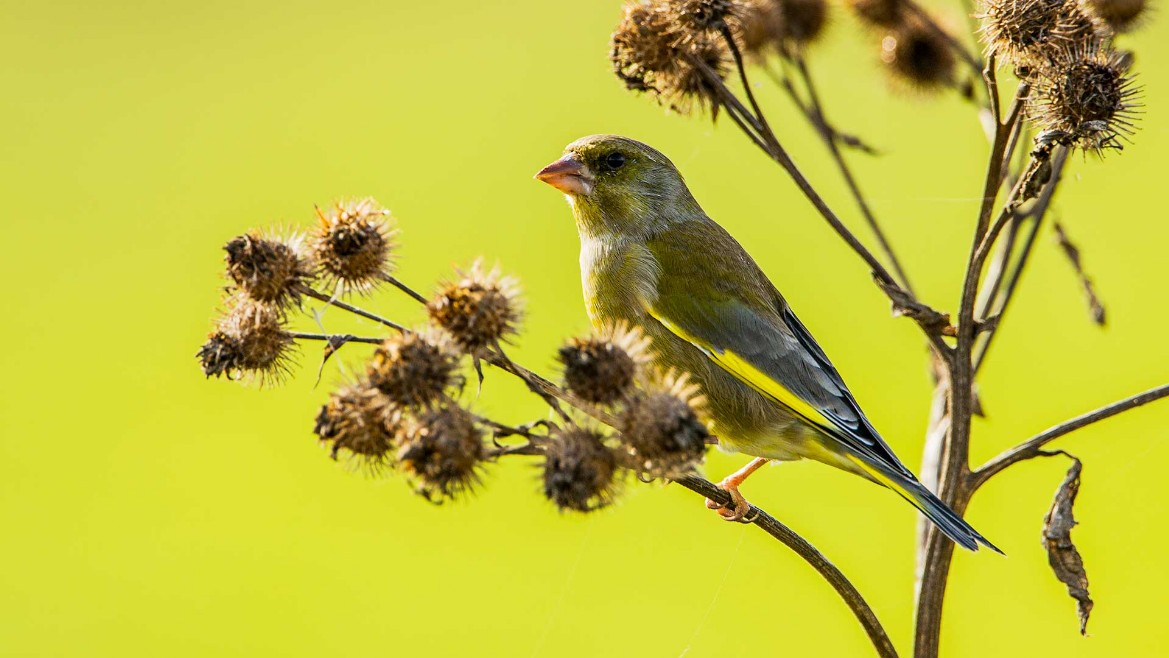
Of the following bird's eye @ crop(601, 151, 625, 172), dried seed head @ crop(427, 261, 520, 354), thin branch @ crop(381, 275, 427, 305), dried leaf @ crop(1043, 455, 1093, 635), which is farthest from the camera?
bird's eye @ crop(601, 151, 625, 172)

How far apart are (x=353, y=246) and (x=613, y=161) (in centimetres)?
120

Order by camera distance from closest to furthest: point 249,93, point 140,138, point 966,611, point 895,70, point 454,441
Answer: point 454,441 < point 895,70 < point 966,611 < point 140,138 < point 249,93

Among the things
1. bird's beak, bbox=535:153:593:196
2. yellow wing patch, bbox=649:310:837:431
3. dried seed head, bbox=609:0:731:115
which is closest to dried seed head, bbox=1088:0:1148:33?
dried seed head, bbox=609:0:731:115

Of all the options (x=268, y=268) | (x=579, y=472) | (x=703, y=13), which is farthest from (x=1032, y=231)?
(x=268, y=268)

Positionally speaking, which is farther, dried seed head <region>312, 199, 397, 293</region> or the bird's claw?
the bird's claw

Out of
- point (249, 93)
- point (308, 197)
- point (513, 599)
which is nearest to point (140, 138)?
point (249, 93)

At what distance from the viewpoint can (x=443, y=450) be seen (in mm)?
1615

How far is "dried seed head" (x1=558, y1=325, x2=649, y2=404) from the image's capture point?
1.68 m

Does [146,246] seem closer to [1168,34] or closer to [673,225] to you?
[673,225]

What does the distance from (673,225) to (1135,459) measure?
219 centimetres

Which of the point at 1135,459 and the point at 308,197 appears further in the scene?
the point at 308,197

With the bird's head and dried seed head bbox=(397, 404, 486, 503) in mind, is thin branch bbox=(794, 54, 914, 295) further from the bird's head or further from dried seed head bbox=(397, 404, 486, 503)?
dried seed head bbox=(397, 404, 486, 503)

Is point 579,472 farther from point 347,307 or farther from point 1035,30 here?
point 1035,30

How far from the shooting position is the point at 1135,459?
13.3 ft
